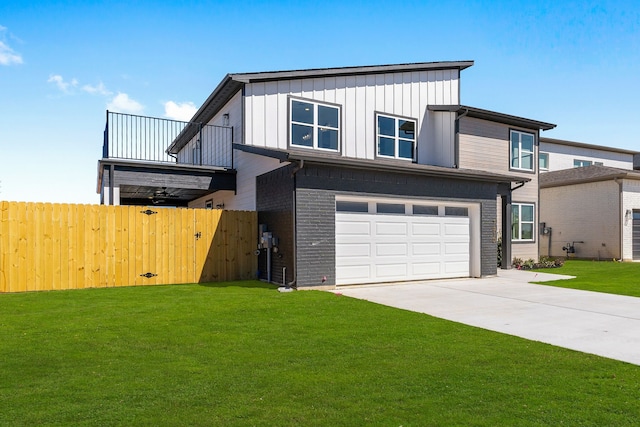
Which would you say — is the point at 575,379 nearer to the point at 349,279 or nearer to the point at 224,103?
the point at 349,279

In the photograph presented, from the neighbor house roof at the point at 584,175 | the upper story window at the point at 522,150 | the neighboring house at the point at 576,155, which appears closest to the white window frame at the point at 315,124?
the upper story window at the point at 522,150

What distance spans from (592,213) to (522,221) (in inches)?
236

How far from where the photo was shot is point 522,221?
63.3ft

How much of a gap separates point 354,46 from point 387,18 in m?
2.31

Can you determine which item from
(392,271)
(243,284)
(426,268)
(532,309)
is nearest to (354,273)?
(392,271)

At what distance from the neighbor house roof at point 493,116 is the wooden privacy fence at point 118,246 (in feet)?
28.4

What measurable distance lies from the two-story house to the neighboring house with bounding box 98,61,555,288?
5.37 metres

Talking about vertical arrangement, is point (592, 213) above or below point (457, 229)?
above

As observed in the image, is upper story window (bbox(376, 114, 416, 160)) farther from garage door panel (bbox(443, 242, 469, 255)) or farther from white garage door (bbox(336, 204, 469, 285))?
→ garage door panel (bbox(443, 242, 469, 255))

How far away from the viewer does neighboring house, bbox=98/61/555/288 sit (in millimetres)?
11633

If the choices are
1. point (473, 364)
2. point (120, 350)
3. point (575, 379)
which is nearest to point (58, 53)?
point (120, 350)

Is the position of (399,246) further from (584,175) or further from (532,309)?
(584,175)

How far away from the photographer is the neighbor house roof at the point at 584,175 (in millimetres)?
21484

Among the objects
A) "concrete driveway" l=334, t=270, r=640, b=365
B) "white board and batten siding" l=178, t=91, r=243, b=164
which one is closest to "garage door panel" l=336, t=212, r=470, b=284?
"concrete driveway" l=334, t=270, r=640, b=365
